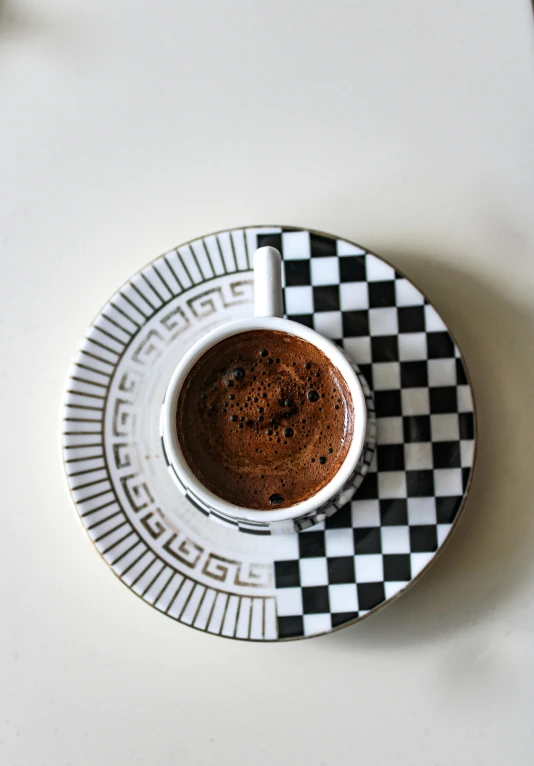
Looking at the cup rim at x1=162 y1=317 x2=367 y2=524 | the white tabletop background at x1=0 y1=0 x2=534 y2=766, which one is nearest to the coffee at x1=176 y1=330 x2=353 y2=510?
the cup rim at x1=162 y1=317 x2=367 y2=524

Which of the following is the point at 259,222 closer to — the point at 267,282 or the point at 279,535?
the point at 267,282

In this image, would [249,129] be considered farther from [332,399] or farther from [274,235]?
[332,399]

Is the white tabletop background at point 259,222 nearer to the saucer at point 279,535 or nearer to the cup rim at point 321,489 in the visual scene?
the saucer at point 279,535

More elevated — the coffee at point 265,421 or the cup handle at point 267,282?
the cup handle at point 267,282

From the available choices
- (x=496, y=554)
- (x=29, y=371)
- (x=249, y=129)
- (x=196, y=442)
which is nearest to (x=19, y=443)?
(x=29, y=371)

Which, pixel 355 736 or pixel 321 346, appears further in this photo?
pixel 355 736

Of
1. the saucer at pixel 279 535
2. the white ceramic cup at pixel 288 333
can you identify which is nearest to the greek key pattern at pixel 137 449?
the saucer at pixel 279 535
